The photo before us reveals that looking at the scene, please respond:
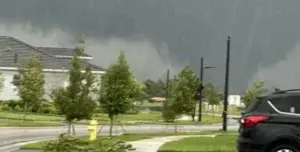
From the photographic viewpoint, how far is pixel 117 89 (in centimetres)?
3306

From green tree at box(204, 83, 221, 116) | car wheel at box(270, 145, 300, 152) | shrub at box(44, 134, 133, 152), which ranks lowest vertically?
shrub at box(44, 134, 133, 152)

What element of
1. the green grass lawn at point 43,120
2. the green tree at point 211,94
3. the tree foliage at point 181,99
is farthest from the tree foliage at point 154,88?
the tree foliage at point 181,99

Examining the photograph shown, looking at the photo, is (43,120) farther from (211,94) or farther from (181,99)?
(211,94)

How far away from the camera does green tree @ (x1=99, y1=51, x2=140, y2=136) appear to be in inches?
1303

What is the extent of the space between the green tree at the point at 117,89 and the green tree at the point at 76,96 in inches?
89.8

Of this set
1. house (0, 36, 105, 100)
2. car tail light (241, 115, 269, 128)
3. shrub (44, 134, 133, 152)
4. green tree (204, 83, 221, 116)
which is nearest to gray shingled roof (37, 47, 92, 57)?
house (0, 36, 105, 100)

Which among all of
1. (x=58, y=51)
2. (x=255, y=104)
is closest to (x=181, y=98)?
(x=255, y=104)

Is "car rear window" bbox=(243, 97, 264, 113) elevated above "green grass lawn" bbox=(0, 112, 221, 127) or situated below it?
above

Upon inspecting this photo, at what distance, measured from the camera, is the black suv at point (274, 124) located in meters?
13.1

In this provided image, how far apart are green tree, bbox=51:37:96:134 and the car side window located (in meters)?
18.2

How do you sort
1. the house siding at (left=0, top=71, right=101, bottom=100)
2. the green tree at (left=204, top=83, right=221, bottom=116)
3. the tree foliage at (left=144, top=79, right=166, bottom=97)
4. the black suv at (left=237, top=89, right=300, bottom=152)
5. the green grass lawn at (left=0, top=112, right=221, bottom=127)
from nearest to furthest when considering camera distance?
the black suv at (left=237, top=89, right=300, bottom=152), the green grass lawn at (left=0, top=112, right=221, bottom=127), the house siding at (left=0, top=71, right=101, bottom=100), the green tree at (left=204, top=83, right=221, bottom=116), the tree foliage at (left=144, top=79, right=166, bottom=97)

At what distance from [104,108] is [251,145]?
2074cm

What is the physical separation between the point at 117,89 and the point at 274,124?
67.0 ft

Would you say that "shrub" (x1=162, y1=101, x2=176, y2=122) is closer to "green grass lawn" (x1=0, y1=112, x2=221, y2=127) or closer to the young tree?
the young tree
